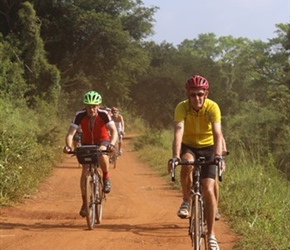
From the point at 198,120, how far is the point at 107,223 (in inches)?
103

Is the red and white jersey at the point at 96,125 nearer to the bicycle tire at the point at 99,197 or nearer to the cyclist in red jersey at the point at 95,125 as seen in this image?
the cyclist in red jersey at the point at 95,125

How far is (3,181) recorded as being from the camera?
1055 cm

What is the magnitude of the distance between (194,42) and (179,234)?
327 feet

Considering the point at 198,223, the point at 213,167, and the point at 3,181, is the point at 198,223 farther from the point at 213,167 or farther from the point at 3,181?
the point at 3,181

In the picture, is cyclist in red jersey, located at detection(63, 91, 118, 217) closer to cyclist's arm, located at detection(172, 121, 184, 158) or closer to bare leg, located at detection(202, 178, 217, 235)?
cyclist's arm, located at detection(172, 121, 184, 158)

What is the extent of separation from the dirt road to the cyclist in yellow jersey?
939 mm

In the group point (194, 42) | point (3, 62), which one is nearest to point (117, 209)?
point (3, 62)

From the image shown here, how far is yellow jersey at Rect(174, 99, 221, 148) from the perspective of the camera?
6.85m

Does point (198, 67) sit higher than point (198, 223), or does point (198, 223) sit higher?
point (198, 67)

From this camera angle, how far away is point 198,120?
22.9ft

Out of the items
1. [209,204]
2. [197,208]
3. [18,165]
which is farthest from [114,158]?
[197,208]

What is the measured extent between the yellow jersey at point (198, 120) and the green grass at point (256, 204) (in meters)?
1.36

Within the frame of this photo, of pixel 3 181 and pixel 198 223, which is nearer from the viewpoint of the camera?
pixel 198 223

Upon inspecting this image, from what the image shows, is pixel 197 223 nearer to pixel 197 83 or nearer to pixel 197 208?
pixel 197 208
